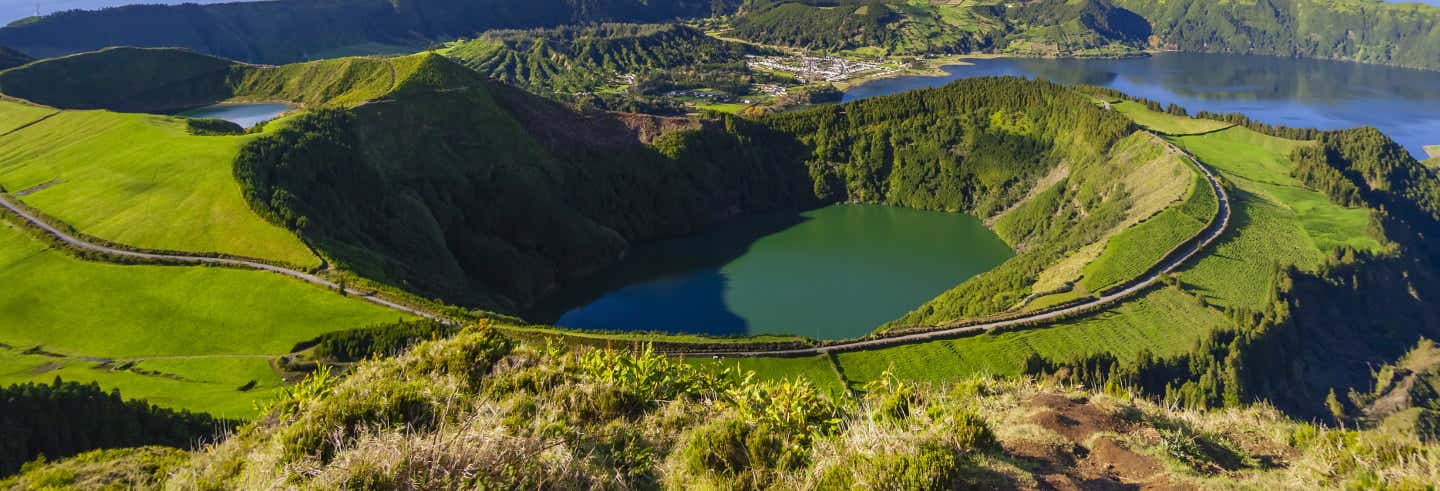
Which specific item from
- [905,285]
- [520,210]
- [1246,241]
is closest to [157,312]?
[520,210]

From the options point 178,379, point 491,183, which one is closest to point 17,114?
point 491,183

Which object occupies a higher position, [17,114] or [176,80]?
[176,80]

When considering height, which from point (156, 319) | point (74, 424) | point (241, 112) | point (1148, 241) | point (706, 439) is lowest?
point (1148, 241)

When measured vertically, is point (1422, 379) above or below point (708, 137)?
below

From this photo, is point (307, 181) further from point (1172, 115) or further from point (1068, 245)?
point (1172, 115)

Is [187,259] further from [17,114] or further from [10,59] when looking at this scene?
[10,59]

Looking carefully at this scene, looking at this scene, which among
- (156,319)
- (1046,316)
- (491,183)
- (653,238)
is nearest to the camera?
(156,319)

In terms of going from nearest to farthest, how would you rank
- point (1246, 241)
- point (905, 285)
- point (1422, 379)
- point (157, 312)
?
point (157, 312) → point (1422, 379) → point (1246, 241) → point (905, 285)
